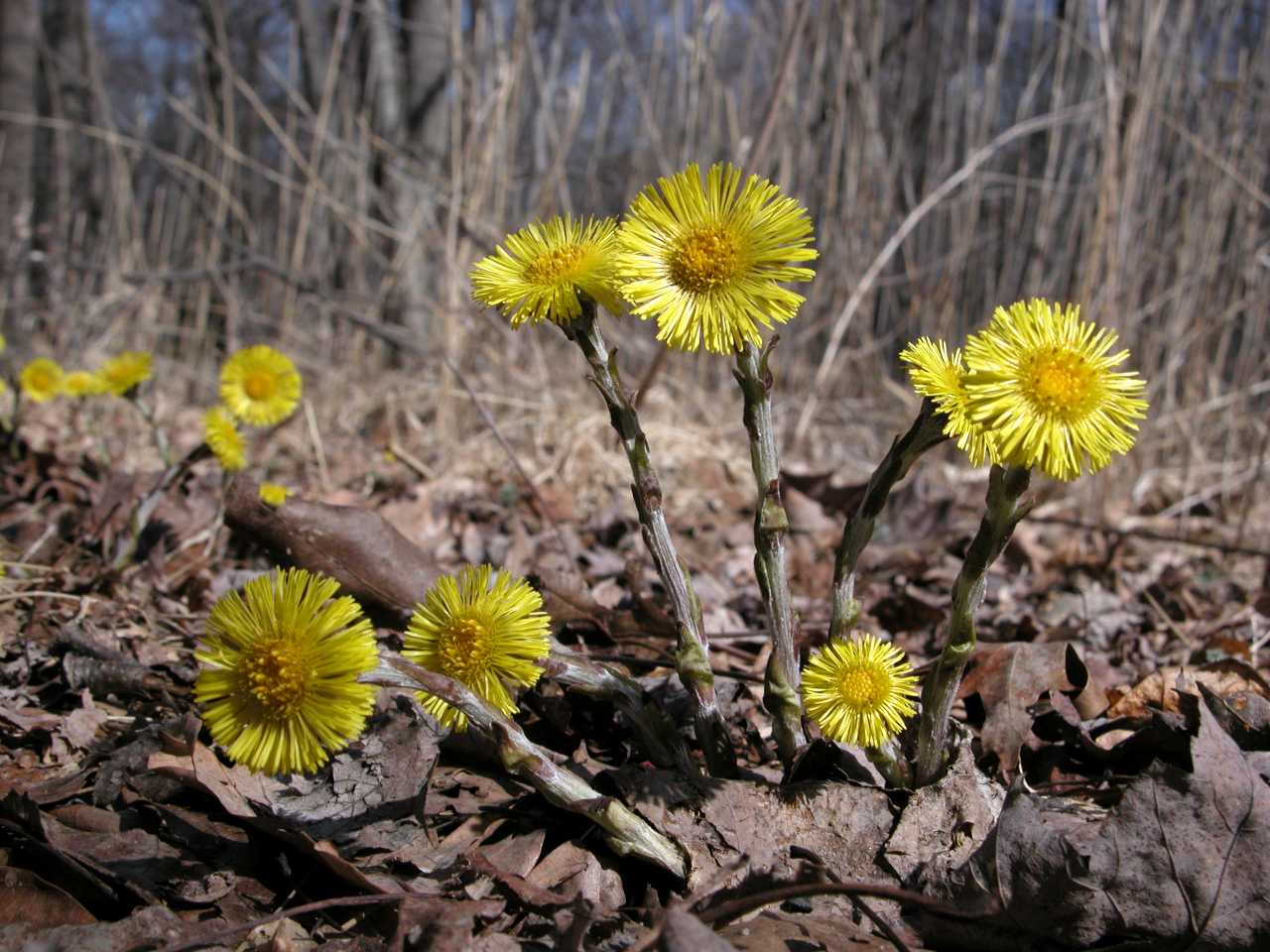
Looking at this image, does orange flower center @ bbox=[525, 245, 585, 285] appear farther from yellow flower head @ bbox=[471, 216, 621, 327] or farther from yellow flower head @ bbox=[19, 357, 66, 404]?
yellow flower head @ bbox=[19, 357, 66, 404]

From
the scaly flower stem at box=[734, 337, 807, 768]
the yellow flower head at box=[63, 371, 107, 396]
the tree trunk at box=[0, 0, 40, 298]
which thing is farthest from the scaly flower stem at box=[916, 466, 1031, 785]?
the tree trunk at box=[0, 0, 40, 298]

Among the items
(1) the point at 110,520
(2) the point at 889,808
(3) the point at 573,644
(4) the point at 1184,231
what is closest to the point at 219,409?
(1) the point at 110,520

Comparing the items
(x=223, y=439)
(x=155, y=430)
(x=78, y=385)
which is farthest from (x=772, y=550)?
(x=78, y=385)

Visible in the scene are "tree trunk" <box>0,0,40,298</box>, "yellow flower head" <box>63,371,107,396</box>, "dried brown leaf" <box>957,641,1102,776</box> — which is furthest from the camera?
"tree trunk" <box>0,0,40,298</box>

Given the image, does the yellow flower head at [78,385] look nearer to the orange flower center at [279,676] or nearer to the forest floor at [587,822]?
the forest floor at [587,822]

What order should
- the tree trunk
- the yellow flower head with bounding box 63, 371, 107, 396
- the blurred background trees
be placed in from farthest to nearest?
the tree trunk, the blurred background trees, the yellow flower head with bounding box 63, 371, 107, 396

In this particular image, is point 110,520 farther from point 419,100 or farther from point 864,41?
point 419,100

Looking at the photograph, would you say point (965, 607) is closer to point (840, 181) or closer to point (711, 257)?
point (711, 257)
